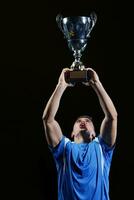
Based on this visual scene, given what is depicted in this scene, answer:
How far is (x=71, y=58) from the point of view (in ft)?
13.7

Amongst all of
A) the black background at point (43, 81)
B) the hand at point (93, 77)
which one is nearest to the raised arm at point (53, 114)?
the hand at point (93, 77)

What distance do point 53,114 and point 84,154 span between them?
0.83ft

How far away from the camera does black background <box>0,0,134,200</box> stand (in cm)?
408

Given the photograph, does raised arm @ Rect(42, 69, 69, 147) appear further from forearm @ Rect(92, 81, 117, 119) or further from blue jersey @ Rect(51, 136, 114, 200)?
forearm @ Rect(92, 81, 117, 119)

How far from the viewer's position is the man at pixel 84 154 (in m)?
3.13

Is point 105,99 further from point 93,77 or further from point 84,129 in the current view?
point 84,129

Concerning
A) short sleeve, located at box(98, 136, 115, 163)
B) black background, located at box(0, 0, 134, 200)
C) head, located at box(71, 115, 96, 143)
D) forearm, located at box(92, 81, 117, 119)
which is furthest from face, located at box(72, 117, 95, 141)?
black background, located at box(0, 0, 134, 200)

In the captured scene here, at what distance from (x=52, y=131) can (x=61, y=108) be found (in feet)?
3.24

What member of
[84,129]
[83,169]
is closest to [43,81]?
[84,129]

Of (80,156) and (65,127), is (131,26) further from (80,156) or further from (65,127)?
(80,156)

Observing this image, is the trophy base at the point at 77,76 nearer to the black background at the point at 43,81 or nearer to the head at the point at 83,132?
the head at the point at 83,132

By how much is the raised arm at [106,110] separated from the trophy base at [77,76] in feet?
0.09

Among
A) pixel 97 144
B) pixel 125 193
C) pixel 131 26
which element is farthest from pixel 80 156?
pixel 131 26

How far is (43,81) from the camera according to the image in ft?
13.7
